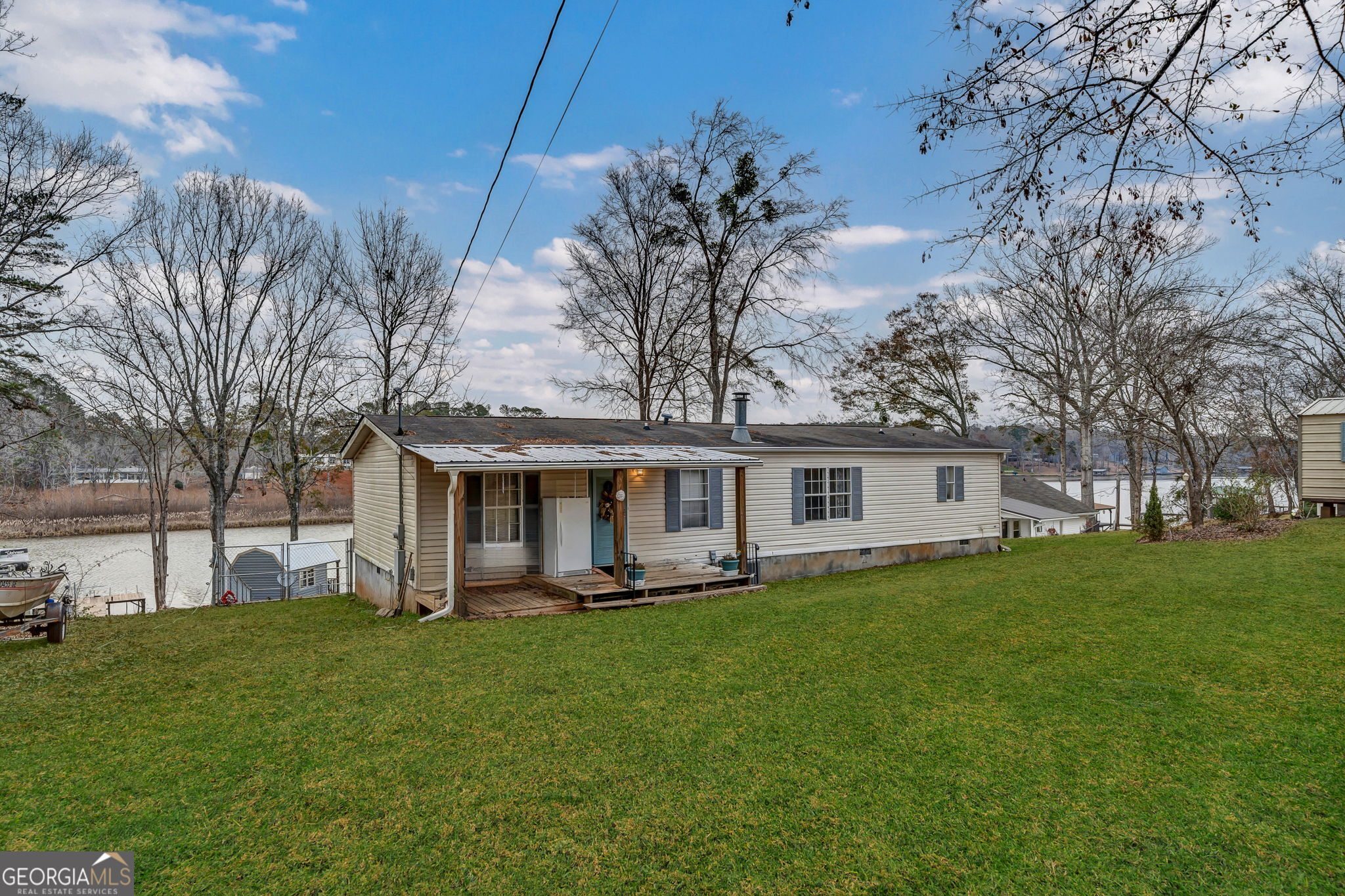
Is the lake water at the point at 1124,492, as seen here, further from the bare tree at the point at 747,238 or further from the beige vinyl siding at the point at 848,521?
the bare tree at the point at 747,238

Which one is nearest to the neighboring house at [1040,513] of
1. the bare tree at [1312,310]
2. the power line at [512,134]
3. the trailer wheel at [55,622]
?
the bare tree at [1312,310]

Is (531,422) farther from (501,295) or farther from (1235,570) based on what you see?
(1235,570)

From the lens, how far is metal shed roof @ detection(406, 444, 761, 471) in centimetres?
853

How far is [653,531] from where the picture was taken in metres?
11.2

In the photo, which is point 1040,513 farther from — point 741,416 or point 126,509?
point 126,509

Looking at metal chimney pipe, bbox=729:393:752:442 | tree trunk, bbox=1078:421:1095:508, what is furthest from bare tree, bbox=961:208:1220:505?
metal chimney pipe, bbox=729:393:752:442

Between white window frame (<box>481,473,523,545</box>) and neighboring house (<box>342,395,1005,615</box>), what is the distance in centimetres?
3

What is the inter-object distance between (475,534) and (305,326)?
1216 cm

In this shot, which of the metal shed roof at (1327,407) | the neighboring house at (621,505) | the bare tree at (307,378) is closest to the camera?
the neighboring house at (621,505)

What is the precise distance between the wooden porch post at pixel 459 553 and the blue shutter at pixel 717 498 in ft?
15.3

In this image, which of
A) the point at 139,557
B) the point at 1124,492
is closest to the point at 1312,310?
the point at 139,557

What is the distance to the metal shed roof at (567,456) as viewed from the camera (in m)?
8.53

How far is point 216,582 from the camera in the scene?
1570 centimetres

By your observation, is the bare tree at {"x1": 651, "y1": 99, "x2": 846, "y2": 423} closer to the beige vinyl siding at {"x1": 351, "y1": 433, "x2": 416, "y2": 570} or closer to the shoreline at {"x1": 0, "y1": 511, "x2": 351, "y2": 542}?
the beige vinyl siding at {"x1": 351, "y1": 433, "x2": 416, "y2": 570}
